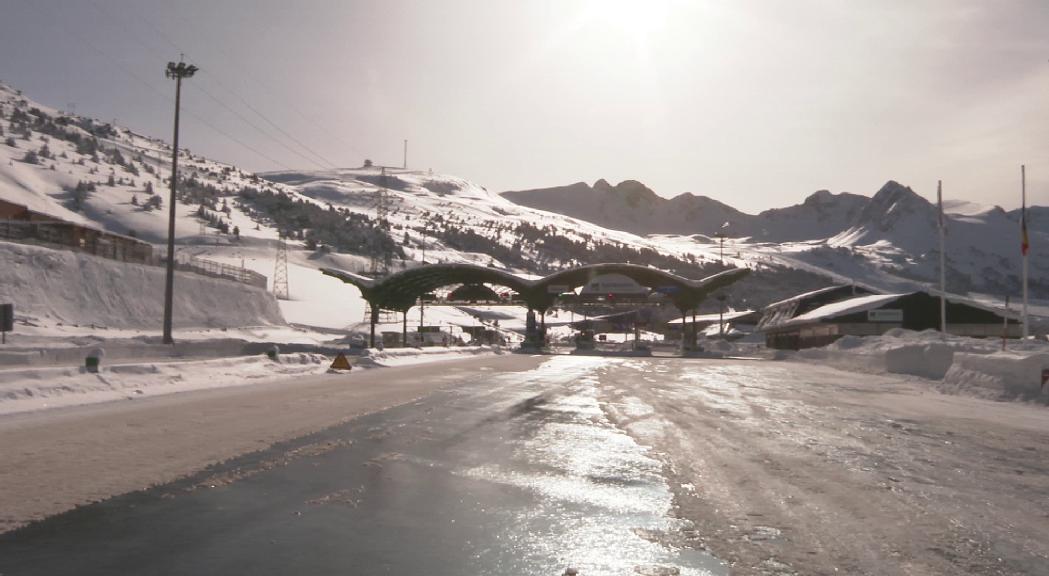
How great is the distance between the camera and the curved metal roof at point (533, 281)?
68.9 metres

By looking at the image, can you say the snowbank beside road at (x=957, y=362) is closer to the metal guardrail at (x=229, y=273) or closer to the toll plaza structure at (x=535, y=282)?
the toll plaza structure at (x=535, y=282)

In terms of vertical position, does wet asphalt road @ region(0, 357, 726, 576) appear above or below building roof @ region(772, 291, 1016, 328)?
below

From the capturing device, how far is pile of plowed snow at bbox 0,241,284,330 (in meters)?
45.9

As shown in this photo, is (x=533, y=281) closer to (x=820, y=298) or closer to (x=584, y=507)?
(x=820, y=298)

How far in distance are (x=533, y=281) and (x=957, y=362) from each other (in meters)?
53.1

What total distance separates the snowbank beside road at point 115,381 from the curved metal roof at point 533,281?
40.6 m

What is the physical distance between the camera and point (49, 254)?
Answer: 162ft

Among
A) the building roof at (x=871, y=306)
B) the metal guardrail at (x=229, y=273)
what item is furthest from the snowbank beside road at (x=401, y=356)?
the building roof at (x=871, y=306)

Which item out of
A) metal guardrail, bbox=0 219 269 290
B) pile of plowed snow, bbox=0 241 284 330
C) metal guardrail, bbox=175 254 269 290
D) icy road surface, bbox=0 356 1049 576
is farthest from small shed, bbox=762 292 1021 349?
metal guardrail, bbox=0 219 269 290

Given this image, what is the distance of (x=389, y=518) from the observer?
594 centimetres

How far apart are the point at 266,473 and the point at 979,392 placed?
19.0m

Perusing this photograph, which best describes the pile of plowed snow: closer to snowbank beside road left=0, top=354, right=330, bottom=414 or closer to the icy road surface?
snowbank beside road left=0, top=354, right=330, bottom=414

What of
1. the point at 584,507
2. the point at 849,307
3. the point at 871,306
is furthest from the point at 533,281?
the point at 584,507

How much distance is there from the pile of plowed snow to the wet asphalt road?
43.7 m
